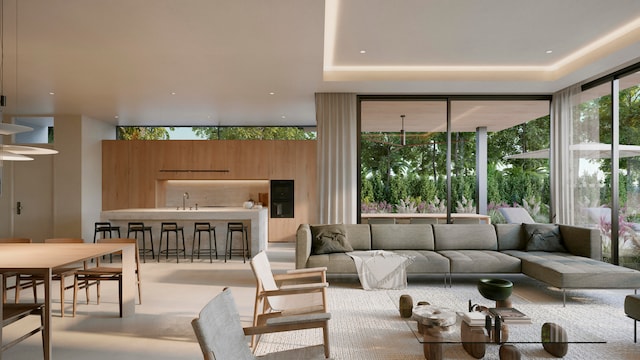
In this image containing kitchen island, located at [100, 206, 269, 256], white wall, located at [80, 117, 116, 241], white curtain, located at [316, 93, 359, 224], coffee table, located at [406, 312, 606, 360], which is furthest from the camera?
white wall, located at [80, 117, 116, 241]

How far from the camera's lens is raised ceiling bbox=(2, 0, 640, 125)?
14.0 ft

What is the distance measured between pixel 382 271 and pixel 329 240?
86cm

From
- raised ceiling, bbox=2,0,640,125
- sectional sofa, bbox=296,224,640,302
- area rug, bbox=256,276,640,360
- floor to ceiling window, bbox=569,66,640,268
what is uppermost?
raised ceiling, bbox=2,0,640,125

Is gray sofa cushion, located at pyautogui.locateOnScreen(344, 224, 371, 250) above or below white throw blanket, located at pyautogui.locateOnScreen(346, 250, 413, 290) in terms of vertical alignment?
above

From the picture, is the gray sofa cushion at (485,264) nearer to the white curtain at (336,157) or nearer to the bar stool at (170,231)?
the white curtain at (336,157)

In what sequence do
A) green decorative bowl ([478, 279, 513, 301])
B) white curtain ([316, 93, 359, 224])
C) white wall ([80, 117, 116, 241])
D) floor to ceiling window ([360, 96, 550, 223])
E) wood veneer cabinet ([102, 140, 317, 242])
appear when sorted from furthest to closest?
wood veneer cabinet ([102, 140, 317, 242])
white wall ([80, 117, 116, 241])
floor to ceiling window ([360, 96, 550, 223])
white curtain ([316, 93, 359, 224])
green decorative bowl ([478, 279, 513, 301])

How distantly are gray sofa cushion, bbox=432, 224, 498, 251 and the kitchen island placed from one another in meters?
3.29

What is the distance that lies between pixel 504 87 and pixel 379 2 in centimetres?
375

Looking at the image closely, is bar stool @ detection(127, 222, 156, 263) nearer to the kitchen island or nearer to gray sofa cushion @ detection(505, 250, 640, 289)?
the kitchen island

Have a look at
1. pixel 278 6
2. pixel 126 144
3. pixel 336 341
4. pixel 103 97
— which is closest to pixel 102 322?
pixel 336 341

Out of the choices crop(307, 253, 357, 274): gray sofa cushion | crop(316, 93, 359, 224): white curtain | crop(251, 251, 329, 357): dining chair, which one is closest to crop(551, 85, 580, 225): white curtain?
crop(316, 93, 359, 224): white curtain

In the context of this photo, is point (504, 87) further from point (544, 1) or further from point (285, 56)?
point (285, 56)

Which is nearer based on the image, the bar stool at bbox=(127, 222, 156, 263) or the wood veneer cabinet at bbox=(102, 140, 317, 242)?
the bar stool at bbox=(127, 222, 156, 263)

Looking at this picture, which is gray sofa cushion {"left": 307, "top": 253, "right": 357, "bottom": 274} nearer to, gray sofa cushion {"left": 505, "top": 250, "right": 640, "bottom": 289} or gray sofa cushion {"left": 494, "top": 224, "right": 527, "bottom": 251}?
gray sofa cushion {"left": 505, "top": 250, "right": 640, "bottom": 289}
